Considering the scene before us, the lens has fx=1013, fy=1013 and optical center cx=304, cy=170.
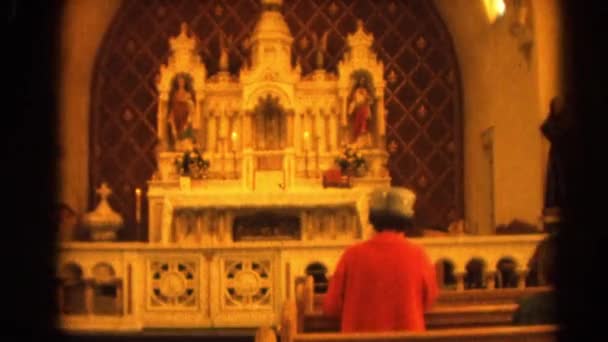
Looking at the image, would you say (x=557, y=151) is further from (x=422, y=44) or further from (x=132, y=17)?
(x=132, y=17)

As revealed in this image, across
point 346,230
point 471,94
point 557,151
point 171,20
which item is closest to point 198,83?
point 171,20

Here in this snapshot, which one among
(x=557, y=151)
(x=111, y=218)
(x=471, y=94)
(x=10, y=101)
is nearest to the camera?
(x=10, y=101)

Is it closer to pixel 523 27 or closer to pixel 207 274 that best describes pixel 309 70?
pixel 523 27

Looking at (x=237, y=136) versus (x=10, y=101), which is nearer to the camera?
(x=10, y=101)

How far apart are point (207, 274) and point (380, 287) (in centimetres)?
402

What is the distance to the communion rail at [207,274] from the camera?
28.8 ft

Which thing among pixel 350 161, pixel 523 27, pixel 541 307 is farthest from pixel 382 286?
pixel 350 161

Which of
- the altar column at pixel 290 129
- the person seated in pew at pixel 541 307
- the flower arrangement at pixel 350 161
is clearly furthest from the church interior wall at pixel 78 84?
the person seated in pew at pixel 541 307

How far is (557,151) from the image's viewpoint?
344 inches

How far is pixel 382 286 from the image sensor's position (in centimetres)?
505

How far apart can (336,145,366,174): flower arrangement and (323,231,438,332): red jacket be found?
6454mm

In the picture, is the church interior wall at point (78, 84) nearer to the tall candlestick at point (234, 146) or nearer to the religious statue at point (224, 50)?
the religious statue at point (224, 50)

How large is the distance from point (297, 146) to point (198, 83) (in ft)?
4.75

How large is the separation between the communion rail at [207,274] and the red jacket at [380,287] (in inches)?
144
